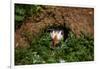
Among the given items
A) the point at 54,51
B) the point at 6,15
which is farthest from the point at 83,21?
the point at 6,15

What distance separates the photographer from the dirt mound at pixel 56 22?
5.87ft

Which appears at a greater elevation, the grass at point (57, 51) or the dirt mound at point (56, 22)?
the dirt mound at point (56, 22)

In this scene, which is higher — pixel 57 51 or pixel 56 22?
pixel 56 22

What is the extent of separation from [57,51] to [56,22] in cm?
28

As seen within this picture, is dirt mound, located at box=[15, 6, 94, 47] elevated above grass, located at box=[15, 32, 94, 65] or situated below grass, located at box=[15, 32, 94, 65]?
above

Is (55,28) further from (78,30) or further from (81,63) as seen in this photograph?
(81,63)

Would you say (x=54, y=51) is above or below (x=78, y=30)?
below

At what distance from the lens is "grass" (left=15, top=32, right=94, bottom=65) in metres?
1.79

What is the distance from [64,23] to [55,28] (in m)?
0.11

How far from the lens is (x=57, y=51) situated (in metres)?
1.88

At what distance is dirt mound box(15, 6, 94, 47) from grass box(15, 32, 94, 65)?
61 millimetres

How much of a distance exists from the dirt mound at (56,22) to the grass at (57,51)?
6 centimetres

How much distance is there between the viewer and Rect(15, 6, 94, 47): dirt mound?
1789mm

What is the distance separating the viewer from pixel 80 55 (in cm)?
196
